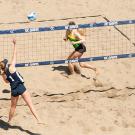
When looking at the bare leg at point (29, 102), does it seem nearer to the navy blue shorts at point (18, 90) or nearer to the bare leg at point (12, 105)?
the navy blue shorts at point (18, 90)

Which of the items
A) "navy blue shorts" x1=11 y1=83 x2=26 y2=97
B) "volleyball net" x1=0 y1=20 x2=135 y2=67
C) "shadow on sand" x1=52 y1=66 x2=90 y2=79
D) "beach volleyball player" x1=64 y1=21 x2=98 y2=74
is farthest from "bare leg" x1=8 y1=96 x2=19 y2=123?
"volleyball net" x1=0 y1=20 x2=135 y2=67

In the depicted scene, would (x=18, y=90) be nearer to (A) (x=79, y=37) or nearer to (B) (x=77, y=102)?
(B) (x=77, y=102)

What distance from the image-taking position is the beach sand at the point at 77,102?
10.6 metres

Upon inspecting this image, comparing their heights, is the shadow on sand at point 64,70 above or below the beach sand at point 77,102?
above

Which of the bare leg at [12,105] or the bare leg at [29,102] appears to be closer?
the bare leg at [29,102]

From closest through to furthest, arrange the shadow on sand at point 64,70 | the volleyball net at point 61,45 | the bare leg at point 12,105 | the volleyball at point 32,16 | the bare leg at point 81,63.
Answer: the bare leg at point 12,105, the bare leg at point 81,63, the shadow on sand at point 64,70, the volleyball net at point 61,45, the volleyball at point 32,16

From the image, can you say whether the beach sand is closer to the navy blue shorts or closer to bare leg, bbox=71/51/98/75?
bare leg, bbox=71/51/98/75

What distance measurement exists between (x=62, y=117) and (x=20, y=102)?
1130mm

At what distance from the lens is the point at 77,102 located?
11.7 meters

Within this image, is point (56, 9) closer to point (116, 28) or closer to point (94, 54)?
point (116, 28)

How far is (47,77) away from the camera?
41.8 feet

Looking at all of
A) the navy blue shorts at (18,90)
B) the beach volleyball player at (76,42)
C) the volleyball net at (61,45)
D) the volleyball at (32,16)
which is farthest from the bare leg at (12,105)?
the volleyball at (32,16)

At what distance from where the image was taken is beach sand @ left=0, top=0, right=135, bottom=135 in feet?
34.9

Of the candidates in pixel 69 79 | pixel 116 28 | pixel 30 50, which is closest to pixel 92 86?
pixel 69 79
